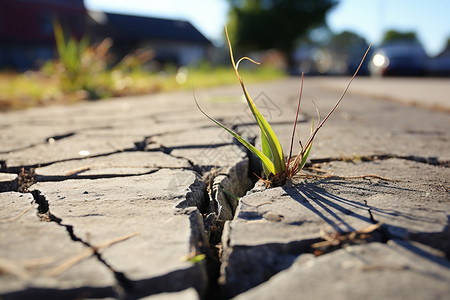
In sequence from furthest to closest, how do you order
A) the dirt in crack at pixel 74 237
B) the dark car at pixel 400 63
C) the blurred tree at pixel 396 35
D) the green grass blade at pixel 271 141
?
the blurred tree at pixel 396 35, the dark car at pixel 400 63, the green grass blade at pixel 271 141, the dirt in crack at pixel 74 237

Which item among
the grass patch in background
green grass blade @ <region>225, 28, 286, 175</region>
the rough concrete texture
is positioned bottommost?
the rough concrete texture

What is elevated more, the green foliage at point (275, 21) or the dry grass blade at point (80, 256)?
the green foliage at point (275, 21)

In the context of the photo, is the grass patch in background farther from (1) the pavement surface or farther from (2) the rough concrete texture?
(2) the rough concrete texture

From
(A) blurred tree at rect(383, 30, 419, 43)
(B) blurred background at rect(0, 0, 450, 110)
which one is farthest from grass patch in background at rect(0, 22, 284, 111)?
(A) blurred tree at rect(383, 30, 419, 43)

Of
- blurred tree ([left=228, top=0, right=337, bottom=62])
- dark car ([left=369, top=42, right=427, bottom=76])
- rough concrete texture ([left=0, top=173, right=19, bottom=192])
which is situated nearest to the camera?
rough concrete texture ([left=0, top=173, right=19, bottom=192])

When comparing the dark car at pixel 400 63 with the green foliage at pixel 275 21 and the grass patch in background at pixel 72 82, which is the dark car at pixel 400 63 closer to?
the grass patch in background at pixel 72 82

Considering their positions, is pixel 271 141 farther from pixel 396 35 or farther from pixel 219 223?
pixel 396 35

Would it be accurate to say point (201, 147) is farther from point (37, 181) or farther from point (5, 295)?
point (5, 295)

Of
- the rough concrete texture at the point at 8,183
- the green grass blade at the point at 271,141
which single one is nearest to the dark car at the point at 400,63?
Result: the green grass blade at the point at 271,141
